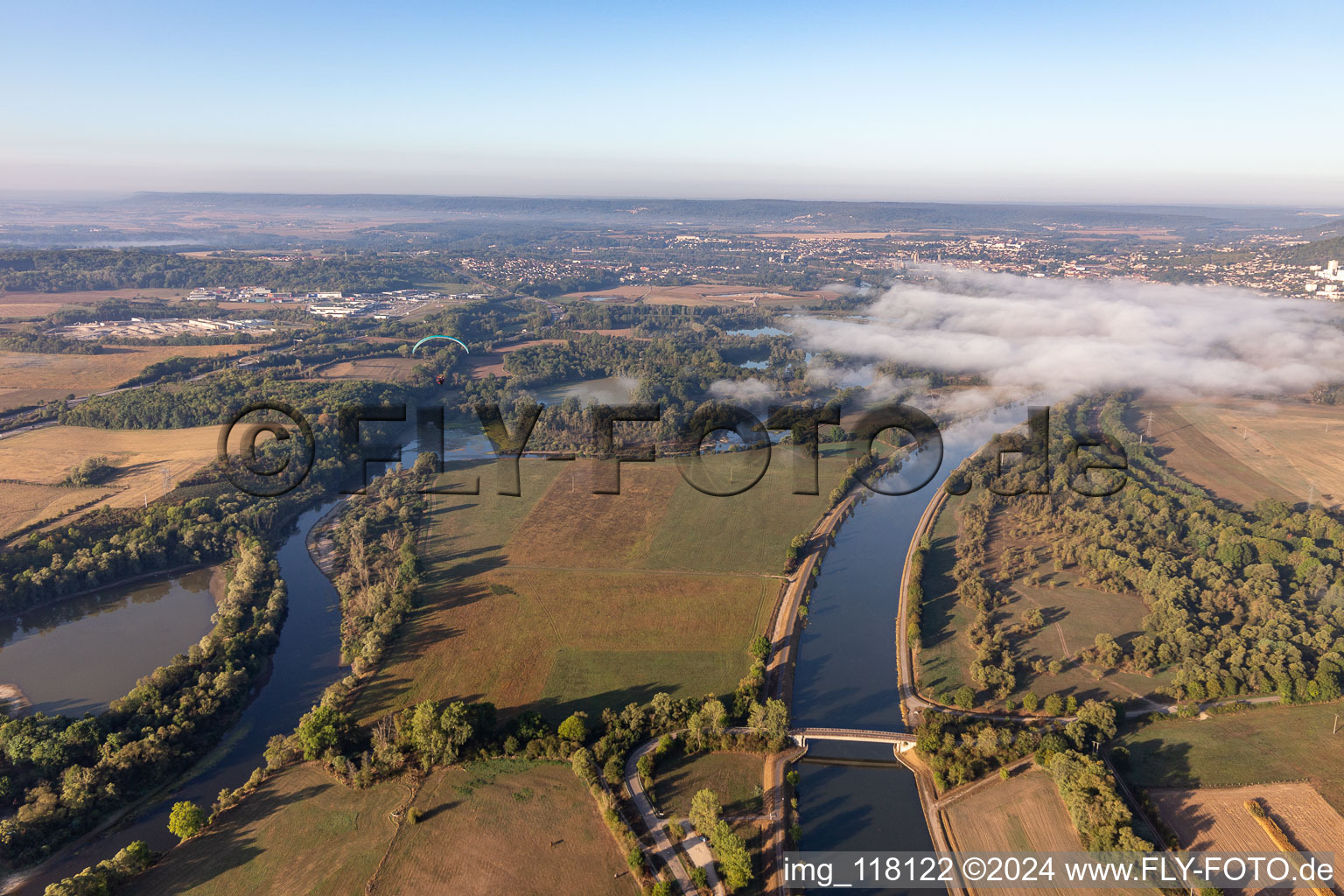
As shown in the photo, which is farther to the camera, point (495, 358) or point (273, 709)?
point (495, 358)

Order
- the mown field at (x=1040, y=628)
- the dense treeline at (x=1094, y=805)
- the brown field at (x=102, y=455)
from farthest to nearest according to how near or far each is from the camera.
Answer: the brown field at (x=102, y=455)
the mown field at (x=1040, y=628)
the dense treeline at (x=1094, y=805)

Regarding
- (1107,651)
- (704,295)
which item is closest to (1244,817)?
(1107,651)

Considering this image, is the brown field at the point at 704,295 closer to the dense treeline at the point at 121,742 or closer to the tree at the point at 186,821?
the dense treeline at the point at 121,742

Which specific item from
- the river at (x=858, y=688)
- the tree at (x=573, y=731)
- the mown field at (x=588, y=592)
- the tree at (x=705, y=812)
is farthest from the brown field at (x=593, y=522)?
the tree at (x=705, y=812)

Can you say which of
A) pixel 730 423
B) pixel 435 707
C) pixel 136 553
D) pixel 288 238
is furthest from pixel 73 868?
pixel 288 238

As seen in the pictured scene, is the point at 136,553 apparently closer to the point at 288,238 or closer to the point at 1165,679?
the point at 1165,679

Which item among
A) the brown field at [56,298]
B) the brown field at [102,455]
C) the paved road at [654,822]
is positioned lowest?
the paved road at [654,822]

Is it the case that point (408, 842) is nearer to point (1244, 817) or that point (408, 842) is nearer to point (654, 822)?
point (654, 822)
